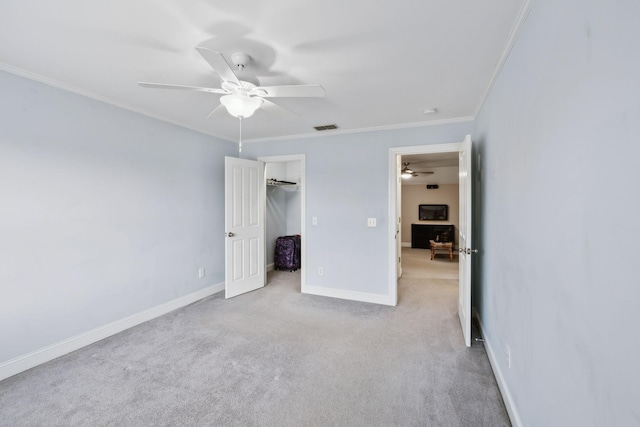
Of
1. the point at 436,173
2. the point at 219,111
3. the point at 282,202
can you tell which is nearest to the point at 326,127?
the point at 219,111

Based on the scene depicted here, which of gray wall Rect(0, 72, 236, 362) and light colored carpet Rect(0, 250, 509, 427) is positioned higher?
gray wall Rect(0, 72, 236, 362)

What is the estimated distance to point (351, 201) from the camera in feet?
13.0

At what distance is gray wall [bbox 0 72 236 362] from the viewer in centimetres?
224

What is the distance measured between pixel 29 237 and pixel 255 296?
248 centimetres

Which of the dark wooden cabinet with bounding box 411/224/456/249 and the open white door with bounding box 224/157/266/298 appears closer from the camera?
the open white door with bounding box 224/157/266/298

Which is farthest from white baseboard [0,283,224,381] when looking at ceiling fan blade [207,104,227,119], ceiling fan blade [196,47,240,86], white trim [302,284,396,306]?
ceiling fan blade [196,47,240,86]

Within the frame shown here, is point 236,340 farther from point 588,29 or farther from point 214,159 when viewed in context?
point 588,29

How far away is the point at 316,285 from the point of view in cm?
419

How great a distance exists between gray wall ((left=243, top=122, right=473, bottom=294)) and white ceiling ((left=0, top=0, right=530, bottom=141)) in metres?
0.95

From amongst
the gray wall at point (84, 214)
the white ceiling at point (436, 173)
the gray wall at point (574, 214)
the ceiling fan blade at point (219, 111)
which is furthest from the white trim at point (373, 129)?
the white ceiling at point (436, 173)

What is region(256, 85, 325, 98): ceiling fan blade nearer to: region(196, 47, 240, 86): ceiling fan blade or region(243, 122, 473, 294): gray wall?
region(196, 47, 240, 86): ceiling fan blade

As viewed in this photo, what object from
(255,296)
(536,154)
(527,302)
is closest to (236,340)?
(255,296)

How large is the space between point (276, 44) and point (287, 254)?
13.7ft

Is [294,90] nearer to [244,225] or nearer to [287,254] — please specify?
[244,225]
